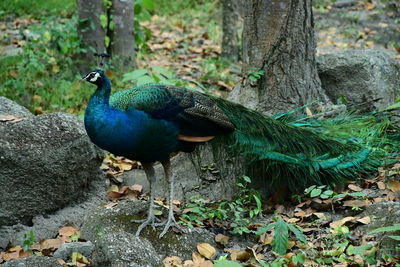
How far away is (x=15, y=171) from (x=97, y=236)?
1064 mm

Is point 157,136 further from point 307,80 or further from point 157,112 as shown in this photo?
point 307,80

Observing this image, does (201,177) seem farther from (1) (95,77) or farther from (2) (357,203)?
(1) (95,77)

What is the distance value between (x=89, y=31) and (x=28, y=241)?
3.63m

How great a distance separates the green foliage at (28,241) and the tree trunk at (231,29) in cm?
481

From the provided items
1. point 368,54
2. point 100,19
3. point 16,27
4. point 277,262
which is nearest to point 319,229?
point 277,262

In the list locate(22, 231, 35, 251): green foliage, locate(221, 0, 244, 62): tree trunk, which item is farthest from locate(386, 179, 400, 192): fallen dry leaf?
locate(221, 0, 244, 62): tree trunk

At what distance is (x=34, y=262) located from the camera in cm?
349

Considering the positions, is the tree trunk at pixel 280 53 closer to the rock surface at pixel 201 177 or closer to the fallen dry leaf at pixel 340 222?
the rock surface at pixel 201 177

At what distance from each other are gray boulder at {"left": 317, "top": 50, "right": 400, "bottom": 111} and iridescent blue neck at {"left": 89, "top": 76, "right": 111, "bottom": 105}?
299 centimetres

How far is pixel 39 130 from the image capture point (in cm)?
467

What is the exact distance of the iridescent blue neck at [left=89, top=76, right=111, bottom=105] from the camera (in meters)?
3.74

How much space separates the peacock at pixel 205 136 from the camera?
12.3ft

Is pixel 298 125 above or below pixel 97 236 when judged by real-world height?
above

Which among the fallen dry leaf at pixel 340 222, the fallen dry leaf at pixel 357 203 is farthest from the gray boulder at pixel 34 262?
the fallen dry leaf at pixel 357 203
